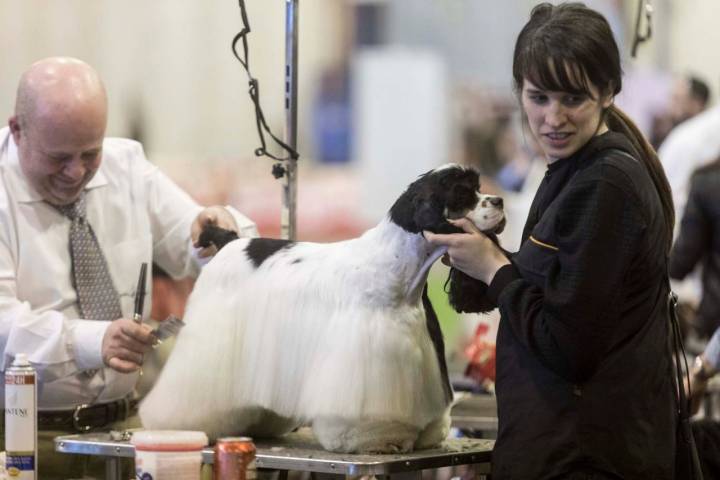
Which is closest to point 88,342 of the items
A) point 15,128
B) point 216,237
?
point 216,237

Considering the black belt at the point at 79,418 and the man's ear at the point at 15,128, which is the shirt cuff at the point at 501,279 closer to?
the black belt at the point at 79,418

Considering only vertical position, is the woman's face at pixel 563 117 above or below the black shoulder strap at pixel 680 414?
above

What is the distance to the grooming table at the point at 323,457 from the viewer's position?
189cm

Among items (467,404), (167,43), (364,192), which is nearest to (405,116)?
(364,192)

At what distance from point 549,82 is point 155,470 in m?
0.75

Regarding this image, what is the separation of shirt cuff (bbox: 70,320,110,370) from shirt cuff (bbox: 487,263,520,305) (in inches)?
33.1

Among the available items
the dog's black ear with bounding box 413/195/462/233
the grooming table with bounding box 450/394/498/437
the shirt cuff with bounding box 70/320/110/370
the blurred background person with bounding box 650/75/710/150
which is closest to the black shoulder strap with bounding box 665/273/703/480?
the dog's black ear with bounding box 413/195/462/233

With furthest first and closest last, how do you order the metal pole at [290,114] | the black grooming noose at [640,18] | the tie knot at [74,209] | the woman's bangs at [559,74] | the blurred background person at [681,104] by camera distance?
the blurred background person at [681,104]
the black grooming noose at [640,18]
the tie knot at [74,209]
the metal pole at [290,114]
the woman's bangs at [559,74]

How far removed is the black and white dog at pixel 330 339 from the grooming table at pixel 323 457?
4cm

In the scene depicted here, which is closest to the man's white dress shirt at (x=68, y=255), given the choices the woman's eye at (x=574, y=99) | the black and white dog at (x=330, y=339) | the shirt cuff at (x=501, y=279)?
the black and white dog at (x=330, y=339)

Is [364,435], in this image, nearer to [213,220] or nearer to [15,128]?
[213,220]

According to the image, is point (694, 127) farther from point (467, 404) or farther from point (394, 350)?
point (394, 350)

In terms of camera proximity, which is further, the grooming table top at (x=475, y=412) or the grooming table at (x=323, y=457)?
the grooming table top at (x=475, y=412)

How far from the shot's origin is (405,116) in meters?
5.47
